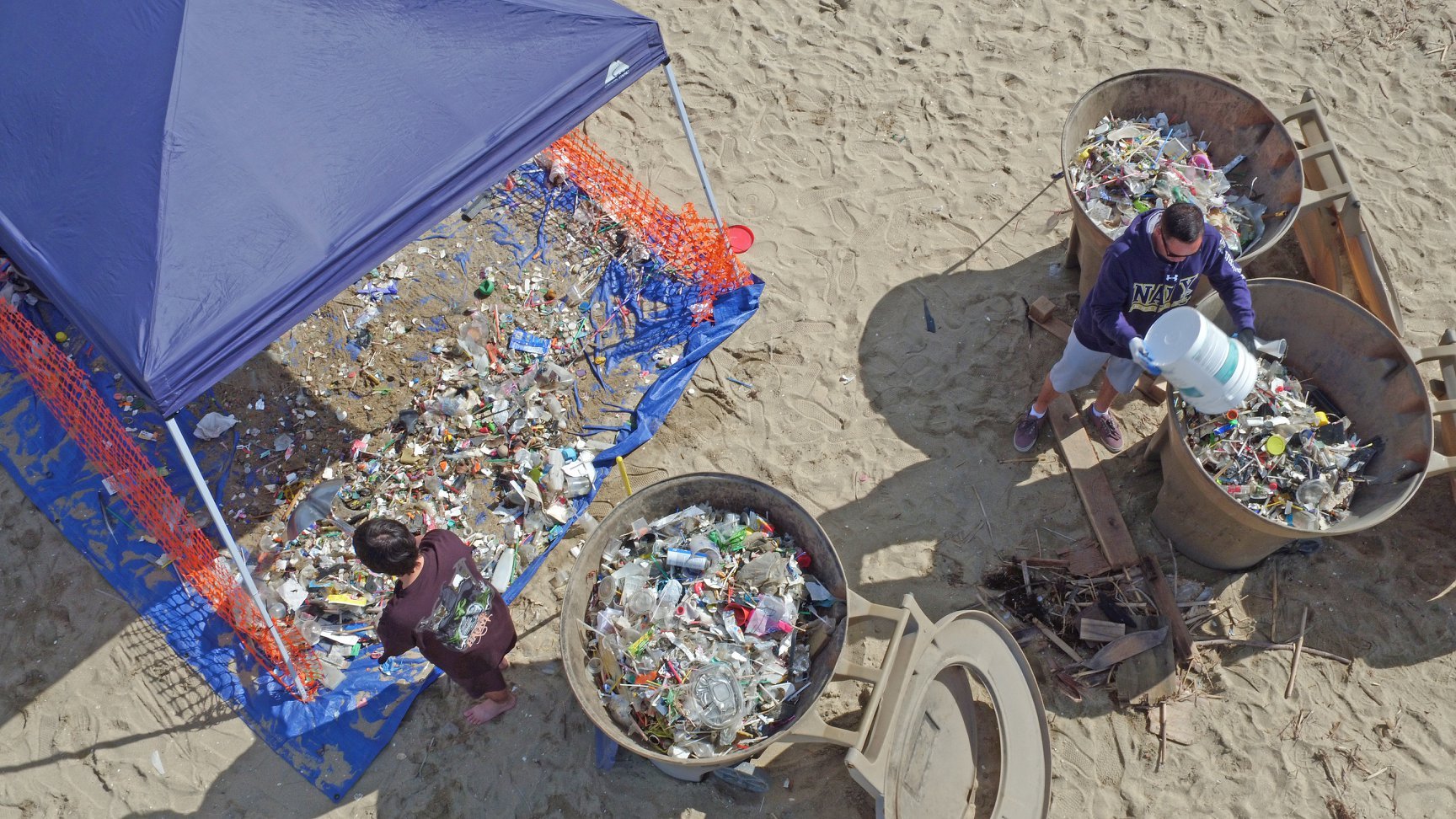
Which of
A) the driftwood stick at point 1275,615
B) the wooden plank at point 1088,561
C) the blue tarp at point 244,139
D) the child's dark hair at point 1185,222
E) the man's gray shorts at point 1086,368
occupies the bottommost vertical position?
the driftwood stick at point 1275,615

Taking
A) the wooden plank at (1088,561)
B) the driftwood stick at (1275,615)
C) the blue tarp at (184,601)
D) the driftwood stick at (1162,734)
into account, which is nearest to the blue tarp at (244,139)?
the blue tarp at (184,601)

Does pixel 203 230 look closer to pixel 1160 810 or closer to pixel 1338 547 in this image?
pixel 1160 810

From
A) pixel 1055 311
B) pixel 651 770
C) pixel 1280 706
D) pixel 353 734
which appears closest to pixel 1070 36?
pixel 1055 311

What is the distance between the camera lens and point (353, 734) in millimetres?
4922

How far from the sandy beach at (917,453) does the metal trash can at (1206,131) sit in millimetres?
822

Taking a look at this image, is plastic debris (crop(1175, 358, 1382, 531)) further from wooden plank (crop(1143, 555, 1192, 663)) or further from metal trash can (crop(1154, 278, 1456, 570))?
wooden plank (crop(1143, 555, 1192, 663))

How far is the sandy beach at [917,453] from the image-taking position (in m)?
4.73

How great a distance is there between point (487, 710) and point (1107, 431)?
404cm

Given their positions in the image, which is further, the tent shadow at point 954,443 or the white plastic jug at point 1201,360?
the tent shadow at point 954,443

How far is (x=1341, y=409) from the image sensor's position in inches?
195

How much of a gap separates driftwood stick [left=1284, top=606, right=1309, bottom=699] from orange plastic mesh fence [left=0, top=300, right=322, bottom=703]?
212 inches

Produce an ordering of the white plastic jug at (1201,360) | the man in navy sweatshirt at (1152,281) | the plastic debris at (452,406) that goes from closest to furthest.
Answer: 1. the white plastic jug at (1201,360)
2. the man in navy sweatshirt at (1152,281)
3. the plastic debris at (452,406)

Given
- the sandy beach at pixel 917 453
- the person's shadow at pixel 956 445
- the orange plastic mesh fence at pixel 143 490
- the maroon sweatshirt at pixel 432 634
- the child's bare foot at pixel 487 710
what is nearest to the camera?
the maroon sweatshirt at pixel 432 634

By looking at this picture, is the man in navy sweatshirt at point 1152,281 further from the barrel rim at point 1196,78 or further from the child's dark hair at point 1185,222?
the barrel rim at point 1196,78
